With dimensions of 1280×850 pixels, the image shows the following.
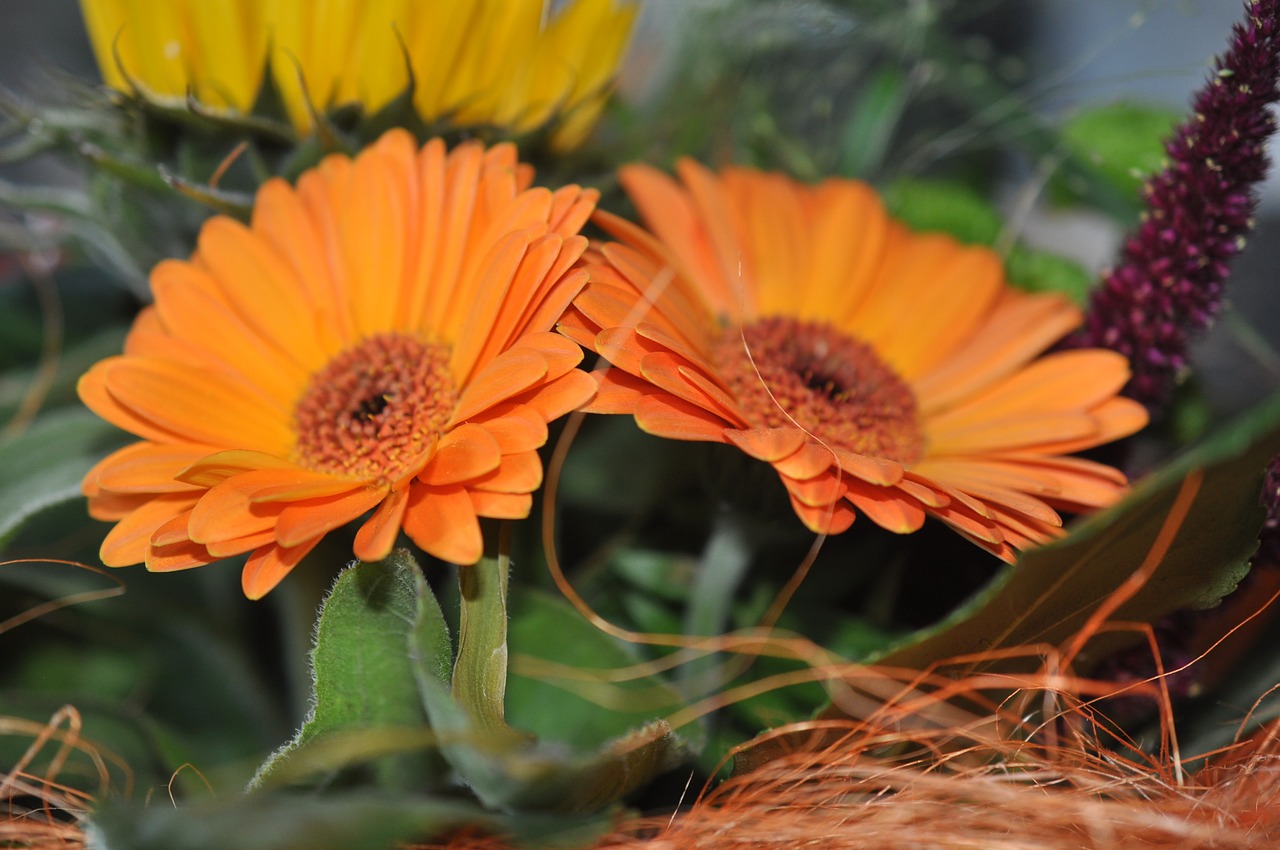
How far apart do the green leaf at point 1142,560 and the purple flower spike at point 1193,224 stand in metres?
0.11

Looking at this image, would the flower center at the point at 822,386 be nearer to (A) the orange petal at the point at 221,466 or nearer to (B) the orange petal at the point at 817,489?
(B) the orange petal at the point at 817,489

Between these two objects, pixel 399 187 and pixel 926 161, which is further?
pixel 926 161

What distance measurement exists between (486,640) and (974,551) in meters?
0.22

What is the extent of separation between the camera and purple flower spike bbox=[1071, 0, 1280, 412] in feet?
1.11

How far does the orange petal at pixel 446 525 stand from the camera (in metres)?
0.28

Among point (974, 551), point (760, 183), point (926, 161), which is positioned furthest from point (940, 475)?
point (926, 161)

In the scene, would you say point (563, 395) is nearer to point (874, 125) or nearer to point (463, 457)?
point (463, 457)

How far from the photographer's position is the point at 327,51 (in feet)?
1.31

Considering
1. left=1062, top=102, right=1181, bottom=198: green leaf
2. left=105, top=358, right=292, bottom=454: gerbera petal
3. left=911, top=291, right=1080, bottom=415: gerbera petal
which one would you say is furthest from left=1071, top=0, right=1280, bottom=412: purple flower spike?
left=105, top=358, right=292, bottom=454: gerbera petal

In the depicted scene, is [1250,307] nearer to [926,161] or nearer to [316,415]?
[926,161]

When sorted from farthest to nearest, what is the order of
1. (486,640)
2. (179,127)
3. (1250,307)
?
(1250,307) < (179,127) < (486,640)

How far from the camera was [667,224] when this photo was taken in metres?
0.45

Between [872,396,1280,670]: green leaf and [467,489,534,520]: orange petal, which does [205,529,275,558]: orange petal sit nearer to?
[467,489,534,520]: orange petal

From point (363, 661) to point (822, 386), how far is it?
0.22 meters
